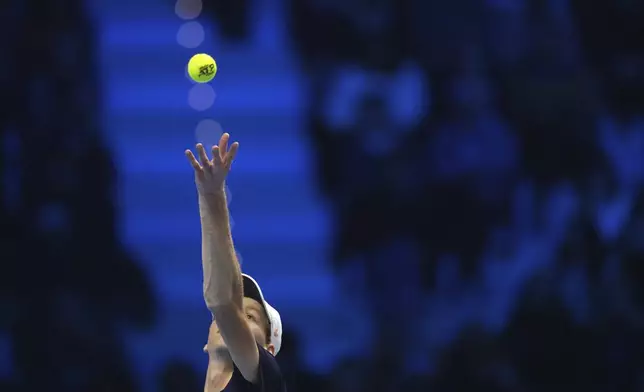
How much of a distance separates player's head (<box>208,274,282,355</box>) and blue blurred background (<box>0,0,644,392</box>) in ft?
10.3

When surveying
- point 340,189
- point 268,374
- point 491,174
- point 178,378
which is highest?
point 491,174

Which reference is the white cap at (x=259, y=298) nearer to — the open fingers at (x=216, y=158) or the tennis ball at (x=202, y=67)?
the open fingers at (x=216, y=158)

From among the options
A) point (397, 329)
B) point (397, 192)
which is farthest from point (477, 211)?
→ point (397, 329)

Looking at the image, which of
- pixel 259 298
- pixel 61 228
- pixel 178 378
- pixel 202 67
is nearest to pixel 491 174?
pixel 178 378

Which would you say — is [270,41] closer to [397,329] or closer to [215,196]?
[397,329]

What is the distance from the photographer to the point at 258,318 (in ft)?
11.3

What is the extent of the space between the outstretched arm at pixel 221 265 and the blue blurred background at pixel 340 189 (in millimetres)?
3569

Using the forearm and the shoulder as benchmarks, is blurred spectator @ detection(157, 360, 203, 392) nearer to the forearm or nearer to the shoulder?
the shoulder

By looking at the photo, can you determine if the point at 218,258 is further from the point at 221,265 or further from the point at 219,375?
the point at 219,375

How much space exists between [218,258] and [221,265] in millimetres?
24

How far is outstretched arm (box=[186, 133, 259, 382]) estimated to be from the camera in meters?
3.03

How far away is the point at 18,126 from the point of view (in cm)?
685

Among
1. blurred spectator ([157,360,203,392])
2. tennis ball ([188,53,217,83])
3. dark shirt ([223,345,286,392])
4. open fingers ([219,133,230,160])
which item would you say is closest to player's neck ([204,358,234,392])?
dark shirt ([223,345,286,392])

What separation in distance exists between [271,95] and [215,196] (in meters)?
3.92
